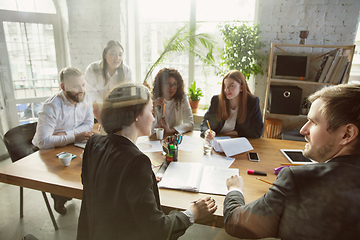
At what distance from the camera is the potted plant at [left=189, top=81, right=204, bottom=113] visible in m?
2.68

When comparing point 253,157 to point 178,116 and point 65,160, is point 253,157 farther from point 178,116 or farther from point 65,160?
point 65,160

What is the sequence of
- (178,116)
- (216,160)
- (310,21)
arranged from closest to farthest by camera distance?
1. (216,160)
2. (178,116)
3. (310,21)

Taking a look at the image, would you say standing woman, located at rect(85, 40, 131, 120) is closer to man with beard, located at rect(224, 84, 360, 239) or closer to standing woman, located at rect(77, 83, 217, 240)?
standing woman, located at rect(77, 83, 217, 240)

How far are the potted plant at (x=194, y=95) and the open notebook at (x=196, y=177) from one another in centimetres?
162

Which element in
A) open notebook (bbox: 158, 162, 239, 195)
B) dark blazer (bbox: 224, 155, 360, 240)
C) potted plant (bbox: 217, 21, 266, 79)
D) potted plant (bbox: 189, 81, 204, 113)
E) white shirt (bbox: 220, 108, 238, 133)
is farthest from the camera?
potted plant (bbox: 189, 81, 204, 113)

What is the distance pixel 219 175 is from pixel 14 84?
34.0 inches

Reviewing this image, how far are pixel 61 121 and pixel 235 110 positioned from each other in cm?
127

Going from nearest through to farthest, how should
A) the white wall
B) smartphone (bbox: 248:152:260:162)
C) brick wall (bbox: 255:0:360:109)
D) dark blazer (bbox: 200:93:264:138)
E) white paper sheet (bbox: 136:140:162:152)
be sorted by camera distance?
1. the white wall
2. smartphone (bbox: 248:152:260:162)
3. white paper sheet (bbox: 136:140:162:152)
4. dark blazer (bbox: 200:93:264:138)
5. brick wall (bbox: 255:0:360:109)

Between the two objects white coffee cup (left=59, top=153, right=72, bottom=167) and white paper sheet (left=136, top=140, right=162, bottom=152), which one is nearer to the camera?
white coffee cup (left=59, top=153, right=72, bottom=167)

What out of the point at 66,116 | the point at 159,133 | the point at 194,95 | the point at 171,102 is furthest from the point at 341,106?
the point at 194,95

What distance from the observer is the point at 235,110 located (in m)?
1.84

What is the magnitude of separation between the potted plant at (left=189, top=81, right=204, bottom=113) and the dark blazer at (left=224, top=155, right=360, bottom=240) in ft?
7.00

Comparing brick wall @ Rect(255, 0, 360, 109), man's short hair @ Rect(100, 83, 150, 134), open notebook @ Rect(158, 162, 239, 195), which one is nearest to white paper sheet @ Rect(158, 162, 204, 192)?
open notebook @ Rect(158, 162, 239, 195)

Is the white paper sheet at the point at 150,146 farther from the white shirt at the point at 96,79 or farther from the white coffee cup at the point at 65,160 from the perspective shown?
the white shirt at the point at 96,79
